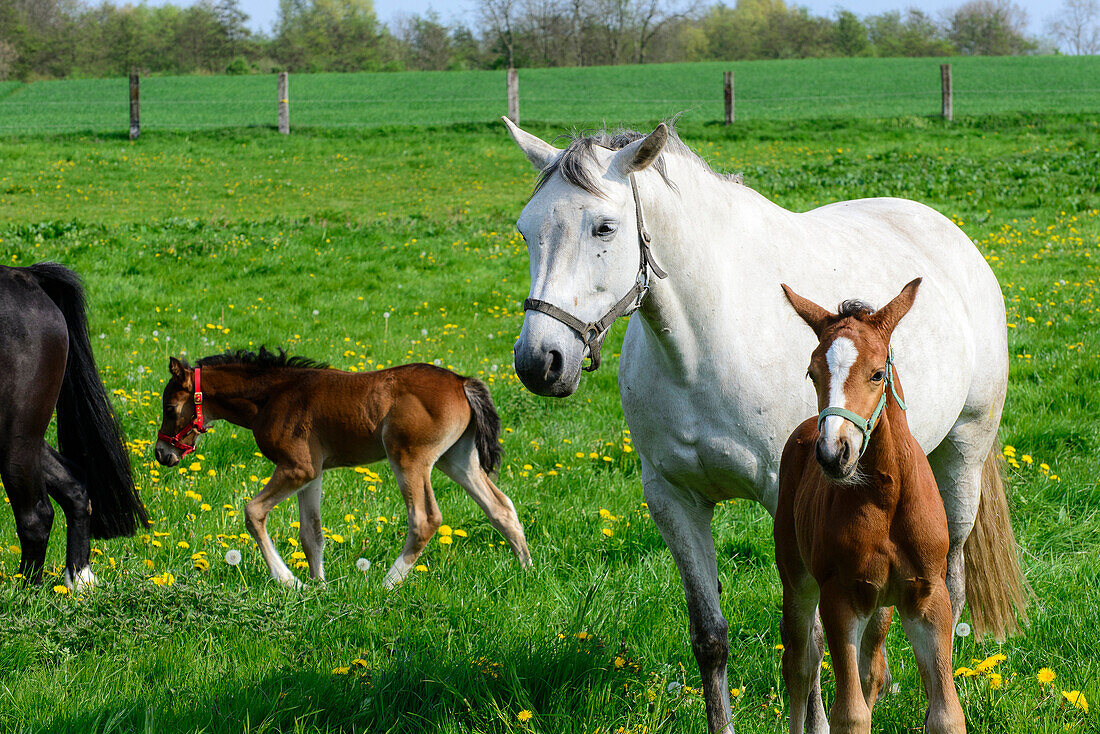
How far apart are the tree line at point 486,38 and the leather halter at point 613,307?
54733mm

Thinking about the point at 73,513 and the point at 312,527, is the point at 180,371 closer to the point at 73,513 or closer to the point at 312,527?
the point at 73,513

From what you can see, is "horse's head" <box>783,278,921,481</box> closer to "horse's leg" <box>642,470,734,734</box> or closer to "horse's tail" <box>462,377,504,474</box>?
"horse's leg" <box>642,470,734,734</box>

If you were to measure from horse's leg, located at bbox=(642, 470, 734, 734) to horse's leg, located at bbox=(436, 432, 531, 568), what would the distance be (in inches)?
65.9

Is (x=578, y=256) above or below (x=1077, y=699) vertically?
above

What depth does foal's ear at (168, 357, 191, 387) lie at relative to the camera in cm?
563

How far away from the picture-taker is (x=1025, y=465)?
5914mm

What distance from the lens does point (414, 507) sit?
204 inches

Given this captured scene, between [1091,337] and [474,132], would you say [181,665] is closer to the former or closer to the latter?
[1091,337]

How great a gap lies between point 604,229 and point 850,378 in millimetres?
949

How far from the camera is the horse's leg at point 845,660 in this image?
2.40 meters

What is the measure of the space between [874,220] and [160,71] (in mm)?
60428

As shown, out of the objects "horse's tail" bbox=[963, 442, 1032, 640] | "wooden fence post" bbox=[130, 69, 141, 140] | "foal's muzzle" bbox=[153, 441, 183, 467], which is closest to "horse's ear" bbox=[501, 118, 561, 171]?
"horse's tail" bbox=[963, 442, 1032, 640]

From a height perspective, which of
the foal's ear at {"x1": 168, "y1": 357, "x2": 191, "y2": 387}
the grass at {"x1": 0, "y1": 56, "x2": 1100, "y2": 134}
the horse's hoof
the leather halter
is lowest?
the horse's hoof

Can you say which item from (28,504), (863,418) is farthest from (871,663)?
(28,504)
